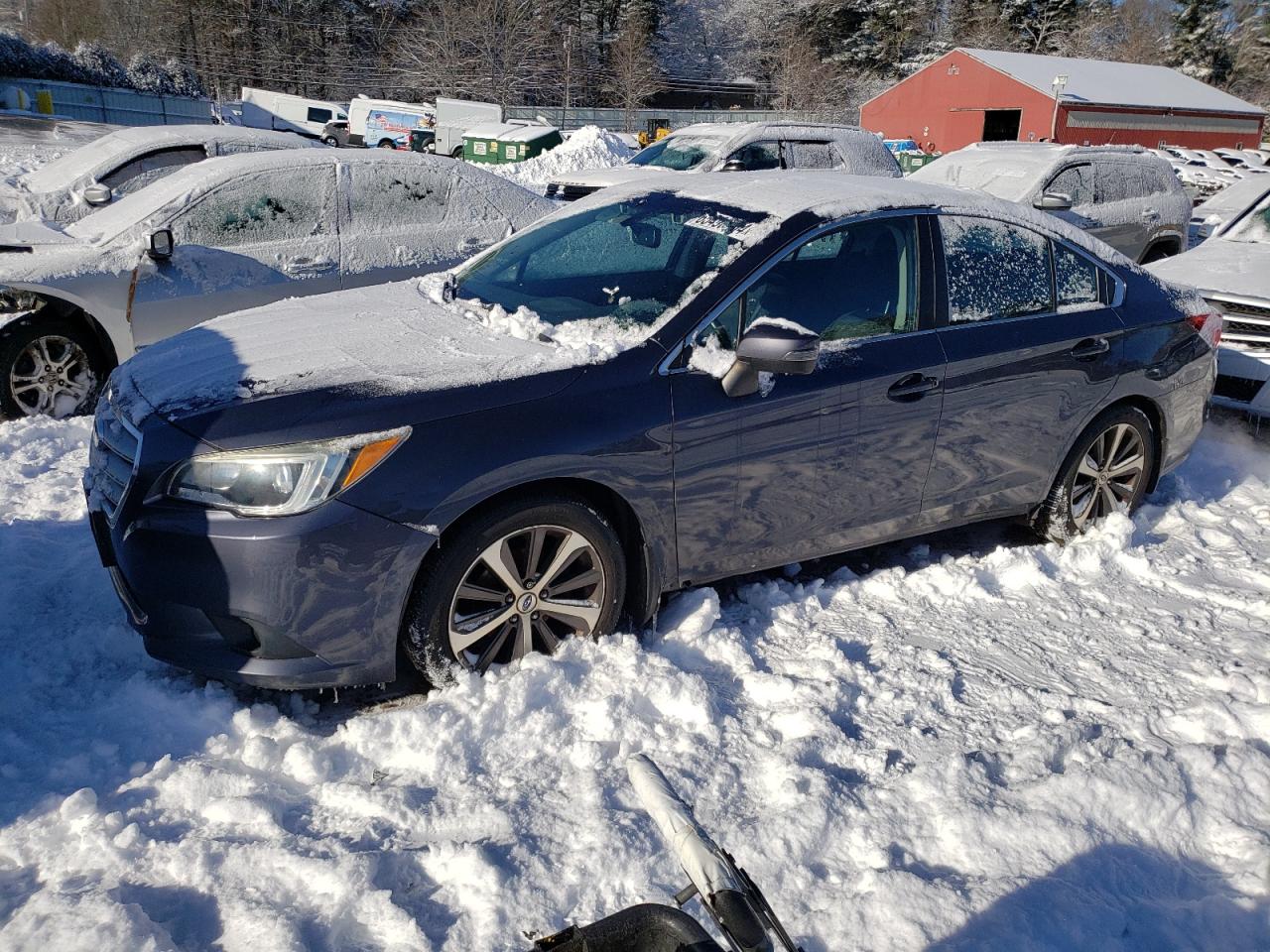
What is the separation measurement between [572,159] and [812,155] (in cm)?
1424

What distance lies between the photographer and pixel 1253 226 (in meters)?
8.62

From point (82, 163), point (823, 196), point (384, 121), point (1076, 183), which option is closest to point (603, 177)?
point (1076, 183)

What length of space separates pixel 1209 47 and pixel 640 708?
8156 centimetres

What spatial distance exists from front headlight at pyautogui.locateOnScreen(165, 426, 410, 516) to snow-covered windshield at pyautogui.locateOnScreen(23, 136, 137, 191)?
670 centimetres

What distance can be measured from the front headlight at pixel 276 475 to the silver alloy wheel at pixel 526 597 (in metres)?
0.53

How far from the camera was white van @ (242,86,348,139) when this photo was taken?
140ft

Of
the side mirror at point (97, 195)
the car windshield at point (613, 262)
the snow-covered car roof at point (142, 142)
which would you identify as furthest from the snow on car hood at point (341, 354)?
the snow-covered car roof at point (142, 142)

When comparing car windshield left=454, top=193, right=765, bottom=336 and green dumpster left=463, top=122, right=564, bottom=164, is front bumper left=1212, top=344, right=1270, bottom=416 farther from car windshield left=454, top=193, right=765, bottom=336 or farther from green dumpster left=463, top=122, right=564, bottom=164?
green dumpster left=463, top=122, right=564, bottom=164

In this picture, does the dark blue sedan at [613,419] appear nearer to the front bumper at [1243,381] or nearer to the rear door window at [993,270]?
the rear door window at [993,270]

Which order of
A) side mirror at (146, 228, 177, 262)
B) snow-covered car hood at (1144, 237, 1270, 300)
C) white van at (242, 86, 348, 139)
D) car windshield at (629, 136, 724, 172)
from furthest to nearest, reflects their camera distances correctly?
white van at (242, 86, 348, 139), car windshield at (629, 136, 724, 172), snow-covered car hood at (1144, 237, 1270, 300), side mirror at (146, 228, 177, 262)

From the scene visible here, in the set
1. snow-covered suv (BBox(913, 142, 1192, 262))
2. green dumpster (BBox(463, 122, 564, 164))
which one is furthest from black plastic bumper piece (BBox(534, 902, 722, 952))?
green dumpster (BBox(463, 122, 564, 164))

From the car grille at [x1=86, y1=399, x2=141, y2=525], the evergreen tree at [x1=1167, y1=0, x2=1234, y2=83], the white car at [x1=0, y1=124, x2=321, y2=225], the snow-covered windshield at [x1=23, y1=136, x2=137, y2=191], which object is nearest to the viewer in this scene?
the car grille at [x1=86, y1=399, x2=141, y2=525]

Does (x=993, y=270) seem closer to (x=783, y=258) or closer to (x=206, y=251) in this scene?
(x=783, y=258)

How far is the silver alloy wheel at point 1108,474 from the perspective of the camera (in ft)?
16.9
